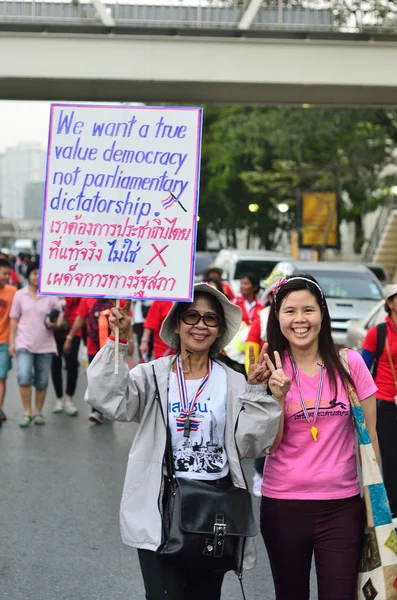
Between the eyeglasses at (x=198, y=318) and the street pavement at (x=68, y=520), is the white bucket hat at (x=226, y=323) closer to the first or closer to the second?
the eyeglasses at (x=198, y=318)

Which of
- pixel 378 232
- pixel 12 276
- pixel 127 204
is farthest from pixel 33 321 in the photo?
pixel 378 232

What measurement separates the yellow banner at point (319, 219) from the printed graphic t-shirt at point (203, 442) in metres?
33.6

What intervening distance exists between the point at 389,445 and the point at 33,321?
19.1 ft

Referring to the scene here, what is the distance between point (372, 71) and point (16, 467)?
11.1 m

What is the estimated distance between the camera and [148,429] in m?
4.04

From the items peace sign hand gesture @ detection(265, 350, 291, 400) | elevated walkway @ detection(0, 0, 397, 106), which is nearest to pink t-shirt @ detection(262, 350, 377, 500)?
peace sign hand gesture @ detection(265, 350, 291, 400)

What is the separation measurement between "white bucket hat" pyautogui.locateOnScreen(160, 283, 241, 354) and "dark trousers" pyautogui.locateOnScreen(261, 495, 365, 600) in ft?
2.14

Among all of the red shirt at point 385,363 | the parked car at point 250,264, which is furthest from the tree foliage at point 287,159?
the red shirt at point 385,363

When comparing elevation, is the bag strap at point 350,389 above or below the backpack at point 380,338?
below

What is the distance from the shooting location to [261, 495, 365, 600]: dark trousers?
3996mm

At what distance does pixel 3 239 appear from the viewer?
545ft

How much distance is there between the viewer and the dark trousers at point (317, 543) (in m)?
4.00

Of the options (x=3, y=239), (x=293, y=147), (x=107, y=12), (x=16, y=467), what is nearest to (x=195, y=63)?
(x=107, y=12)

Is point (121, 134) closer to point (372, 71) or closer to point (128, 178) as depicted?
point (128, 178)
